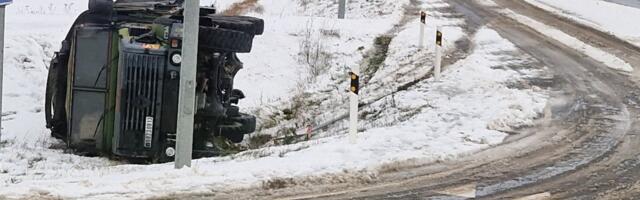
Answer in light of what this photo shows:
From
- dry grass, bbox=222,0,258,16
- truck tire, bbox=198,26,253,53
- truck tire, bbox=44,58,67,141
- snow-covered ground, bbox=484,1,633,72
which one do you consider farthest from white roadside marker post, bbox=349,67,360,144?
dry grass, bbox=222,0,258,16

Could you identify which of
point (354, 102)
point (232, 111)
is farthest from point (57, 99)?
point (354, 102)

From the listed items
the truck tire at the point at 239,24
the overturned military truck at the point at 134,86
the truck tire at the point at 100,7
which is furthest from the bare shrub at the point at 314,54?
the truck tire at the point at 100,7

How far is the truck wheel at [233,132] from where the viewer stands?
10.8 meters

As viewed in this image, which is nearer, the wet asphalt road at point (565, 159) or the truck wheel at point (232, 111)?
the wet asphalt road at point (565, 159)

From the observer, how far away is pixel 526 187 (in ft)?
25.1

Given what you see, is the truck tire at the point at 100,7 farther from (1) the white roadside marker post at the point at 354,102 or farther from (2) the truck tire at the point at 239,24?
(1) the white roadside marker post at the point at 354,102

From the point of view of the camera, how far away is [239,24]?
445 inches

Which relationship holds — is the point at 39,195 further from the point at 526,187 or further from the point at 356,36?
the point at 356,36

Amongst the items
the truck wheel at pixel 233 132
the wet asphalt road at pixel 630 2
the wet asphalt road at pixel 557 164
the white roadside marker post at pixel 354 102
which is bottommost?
the truck wheel at pixel 233 132

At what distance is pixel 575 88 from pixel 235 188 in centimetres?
734

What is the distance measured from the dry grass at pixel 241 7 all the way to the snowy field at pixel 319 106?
429 cm

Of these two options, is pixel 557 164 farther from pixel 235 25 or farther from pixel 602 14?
pixel 602 14

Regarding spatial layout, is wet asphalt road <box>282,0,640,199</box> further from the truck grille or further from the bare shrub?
the bare shrub

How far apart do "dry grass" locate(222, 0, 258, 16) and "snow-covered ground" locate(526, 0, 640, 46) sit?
8497mm
